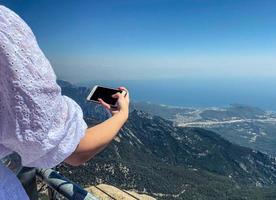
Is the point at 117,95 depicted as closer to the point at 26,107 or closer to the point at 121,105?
the point at 121,105

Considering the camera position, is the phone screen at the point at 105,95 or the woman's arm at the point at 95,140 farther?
the phone screen at the point at 105,95

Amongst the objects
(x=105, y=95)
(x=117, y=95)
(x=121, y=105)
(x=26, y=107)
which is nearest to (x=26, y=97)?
(x=26, y=107)

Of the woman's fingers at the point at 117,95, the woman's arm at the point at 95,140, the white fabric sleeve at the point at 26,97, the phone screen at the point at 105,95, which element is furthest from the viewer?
the phone screen at the point at 105,95

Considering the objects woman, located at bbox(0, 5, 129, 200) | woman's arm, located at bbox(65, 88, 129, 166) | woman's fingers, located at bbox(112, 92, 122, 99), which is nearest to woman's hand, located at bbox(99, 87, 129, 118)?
woman's fingers, located at bbox(112, 92, 122, 99)

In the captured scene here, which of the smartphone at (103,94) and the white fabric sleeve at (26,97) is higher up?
the white fabric sleeve at (26,97)

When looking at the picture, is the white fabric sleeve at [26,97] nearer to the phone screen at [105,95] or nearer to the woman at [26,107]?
the woman at [26,107]

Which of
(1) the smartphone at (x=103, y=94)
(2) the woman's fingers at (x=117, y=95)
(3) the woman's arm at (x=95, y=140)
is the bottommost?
(3) the woman's arm at (x=95, y=140)

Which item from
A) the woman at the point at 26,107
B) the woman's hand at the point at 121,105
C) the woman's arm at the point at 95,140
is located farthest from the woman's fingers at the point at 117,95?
the woman at the point at 26,107

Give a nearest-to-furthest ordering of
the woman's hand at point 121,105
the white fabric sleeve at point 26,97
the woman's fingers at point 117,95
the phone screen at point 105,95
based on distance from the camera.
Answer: the white fabric sleeve at point 26,97
the woman's hand at point 121,105
the woman's fingers at point 117,95
the phone screen at point 105,95
